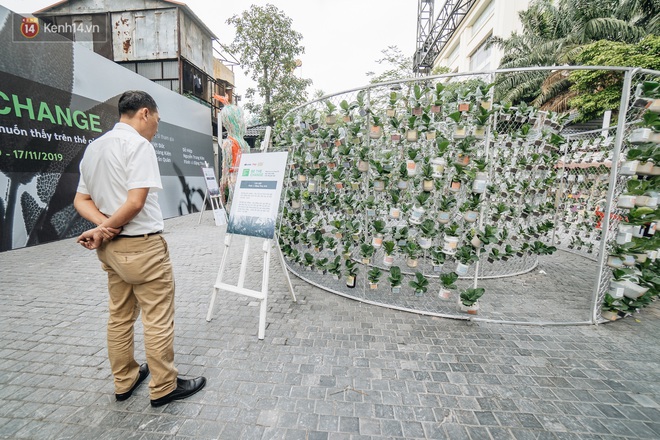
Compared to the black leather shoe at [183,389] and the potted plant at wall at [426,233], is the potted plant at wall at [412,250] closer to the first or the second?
the potted plant at wall at [426,233]

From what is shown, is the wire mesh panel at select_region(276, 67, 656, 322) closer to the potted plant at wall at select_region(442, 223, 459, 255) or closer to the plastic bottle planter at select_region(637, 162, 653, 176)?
the potted plant at wall at select_region(442, 223, 459, 255)

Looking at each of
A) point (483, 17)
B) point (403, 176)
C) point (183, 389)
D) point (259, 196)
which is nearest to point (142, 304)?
point (183, 389)

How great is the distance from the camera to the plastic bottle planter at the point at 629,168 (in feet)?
9.54

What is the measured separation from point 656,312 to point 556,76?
52.0ft

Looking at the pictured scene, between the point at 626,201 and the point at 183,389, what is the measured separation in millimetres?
4388

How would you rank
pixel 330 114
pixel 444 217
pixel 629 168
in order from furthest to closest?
pixel 330 114 → pixel 444 217 → pixel 629 168

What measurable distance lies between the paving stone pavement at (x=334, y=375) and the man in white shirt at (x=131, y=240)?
27 centimetres

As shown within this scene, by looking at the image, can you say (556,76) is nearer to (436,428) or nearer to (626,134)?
(626,134)

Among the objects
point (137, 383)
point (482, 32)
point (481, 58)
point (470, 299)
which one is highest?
point (482, 32)

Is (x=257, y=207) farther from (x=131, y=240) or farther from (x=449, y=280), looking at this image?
(x=449, y=280)

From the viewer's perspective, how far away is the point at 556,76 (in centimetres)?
1473

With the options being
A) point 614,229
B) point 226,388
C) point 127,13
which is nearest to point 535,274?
point 614,229

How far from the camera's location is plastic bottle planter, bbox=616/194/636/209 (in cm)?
296

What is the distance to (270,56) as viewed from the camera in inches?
664
